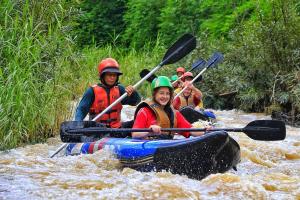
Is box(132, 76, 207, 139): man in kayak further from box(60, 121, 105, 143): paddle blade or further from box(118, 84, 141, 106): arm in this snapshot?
box(118, 84, 141, 106): arm

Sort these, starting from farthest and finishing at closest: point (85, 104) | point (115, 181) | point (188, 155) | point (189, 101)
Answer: point (189, 101), point (85, 104), point (188, 155), point (115, 181)

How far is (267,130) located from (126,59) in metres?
8.18

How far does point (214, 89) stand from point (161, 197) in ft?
30.0

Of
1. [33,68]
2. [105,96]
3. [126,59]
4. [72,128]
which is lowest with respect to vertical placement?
[72,128]

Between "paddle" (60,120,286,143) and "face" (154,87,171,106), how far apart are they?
1.38 feet

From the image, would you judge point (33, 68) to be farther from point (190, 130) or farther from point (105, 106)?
point (190, 130)

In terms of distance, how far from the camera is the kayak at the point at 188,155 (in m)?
4.95

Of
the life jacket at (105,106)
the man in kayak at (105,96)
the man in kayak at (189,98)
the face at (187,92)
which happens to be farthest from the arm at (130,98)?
the face at (187,92)

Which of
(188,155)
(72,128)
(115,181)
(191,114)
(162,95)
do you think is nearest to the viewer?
(115,181)

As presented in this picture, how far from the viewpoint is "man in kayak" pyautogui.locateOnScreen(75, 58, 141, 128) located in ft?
21.9

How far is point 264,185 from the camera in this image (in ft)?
15.8

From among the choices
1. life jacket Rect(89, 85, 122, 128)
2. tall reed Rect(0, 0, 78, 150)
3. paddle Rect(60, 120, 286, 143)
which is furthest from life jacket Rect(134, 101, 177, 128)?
tall reed Rect(0, 0, 78, 150)

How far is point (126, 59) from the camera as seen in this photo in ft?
44.2

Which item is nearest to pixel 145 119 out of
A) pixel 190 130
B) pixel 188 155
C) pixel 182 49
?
pixel 190 130
